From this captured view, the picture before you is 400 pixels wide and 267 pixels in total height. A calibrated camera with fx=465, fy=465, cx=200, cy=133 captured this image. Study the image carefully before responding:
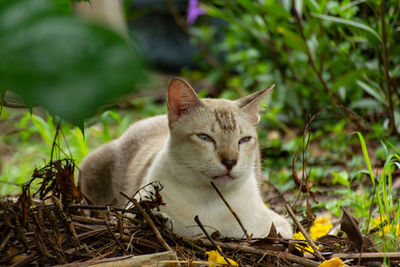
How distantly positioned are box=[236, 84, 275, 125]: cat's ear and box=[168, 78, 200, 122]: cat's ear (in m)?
0.28

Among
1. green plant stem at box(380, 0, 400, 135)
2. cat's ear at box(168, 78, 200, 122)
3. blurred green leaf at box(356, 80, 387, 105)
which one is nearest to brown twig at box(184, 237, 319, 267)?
cat's ear at box(168, 78, 200, 122)

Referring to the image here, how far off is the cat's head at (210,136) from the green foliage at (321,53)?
0.86 metres

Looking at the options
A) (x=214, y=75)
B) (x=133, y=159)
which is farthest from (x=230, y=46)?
(x=133, y=159)

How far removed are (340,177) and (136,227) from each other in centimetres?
159

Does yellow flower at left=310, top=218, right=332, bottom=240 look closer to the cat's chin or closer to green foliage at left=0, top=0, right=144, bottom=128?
the cat's chin

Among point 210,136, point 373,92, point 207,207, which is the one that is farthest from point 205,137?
point 373,92

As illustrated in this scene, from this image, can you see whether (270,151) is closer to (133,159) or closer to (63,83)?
(133,159)

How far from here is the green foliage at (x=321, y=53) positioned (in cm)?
335

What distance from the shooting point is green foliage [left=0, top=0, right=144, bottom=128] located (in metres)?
0.62

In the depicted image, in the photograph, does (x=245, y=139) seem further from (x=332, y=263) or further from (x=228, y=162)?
(x=332, y=263)

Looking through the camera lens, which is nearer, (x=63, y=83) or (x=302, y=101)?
(x=63, y=83)

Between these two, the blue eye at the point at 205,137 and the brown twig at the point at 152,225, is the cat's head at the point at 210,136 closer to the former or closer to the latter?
the blue eye at the point at 205,137

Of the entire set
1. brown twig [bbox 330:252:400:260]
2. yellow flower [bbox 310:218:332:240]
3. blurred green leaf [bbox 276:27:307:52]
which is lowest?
yellow flower [bbox 310:218:332:240]

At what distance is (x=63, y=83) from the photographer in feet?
2.04
